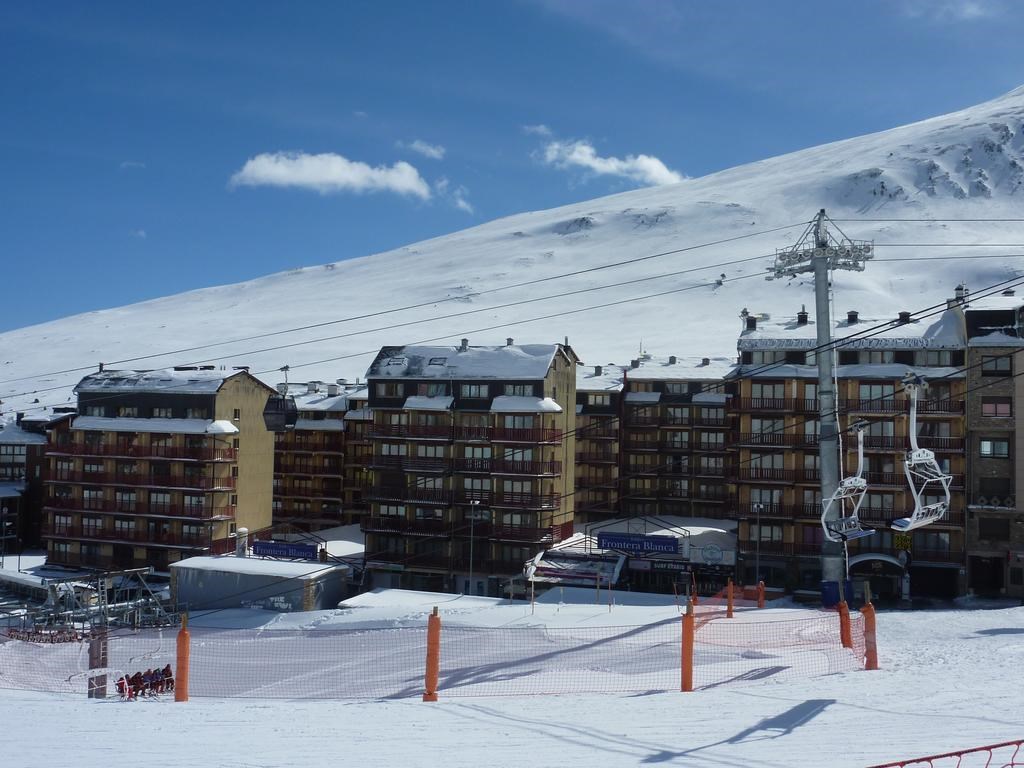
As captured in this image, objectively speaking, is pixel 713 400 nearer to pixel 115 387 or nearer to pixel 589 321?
pixel 115 387

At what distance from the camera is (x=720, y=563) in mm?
50906

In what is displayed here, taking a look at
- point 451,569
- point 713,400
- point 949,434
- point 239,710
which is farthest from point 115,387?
point 949,434

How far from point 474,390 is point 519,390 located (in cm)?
303

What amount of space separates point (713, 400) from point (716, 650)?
45478 mm

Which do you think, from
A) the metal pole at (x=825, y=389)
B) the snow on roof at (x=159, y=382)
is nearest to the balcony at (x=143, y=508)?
the snow on roof at (x=159, y=382)

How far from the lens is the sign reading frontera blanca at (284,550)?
53.9 meters

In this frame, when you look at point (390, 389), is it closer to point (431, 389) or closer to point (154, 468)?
point (431, 389)

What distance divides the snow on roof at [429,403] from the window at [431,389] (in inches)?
16.5

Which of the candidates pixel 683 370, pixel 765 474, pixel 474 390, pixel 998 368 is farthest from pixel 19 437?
pixel 998 368

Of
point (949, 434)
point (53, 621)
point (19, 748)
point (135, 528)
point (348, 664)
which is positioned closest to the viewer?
point (19, 748)

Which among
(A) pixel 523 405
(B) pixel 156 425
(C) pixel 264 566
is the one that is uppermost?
(A) pixel 523 405

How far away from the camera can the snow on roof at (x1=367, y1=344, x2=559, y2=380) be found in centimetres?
5488

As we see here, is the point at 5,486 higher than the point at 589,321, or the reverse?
the point at 589,321

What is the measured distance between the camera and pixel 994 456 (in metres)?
48.0
